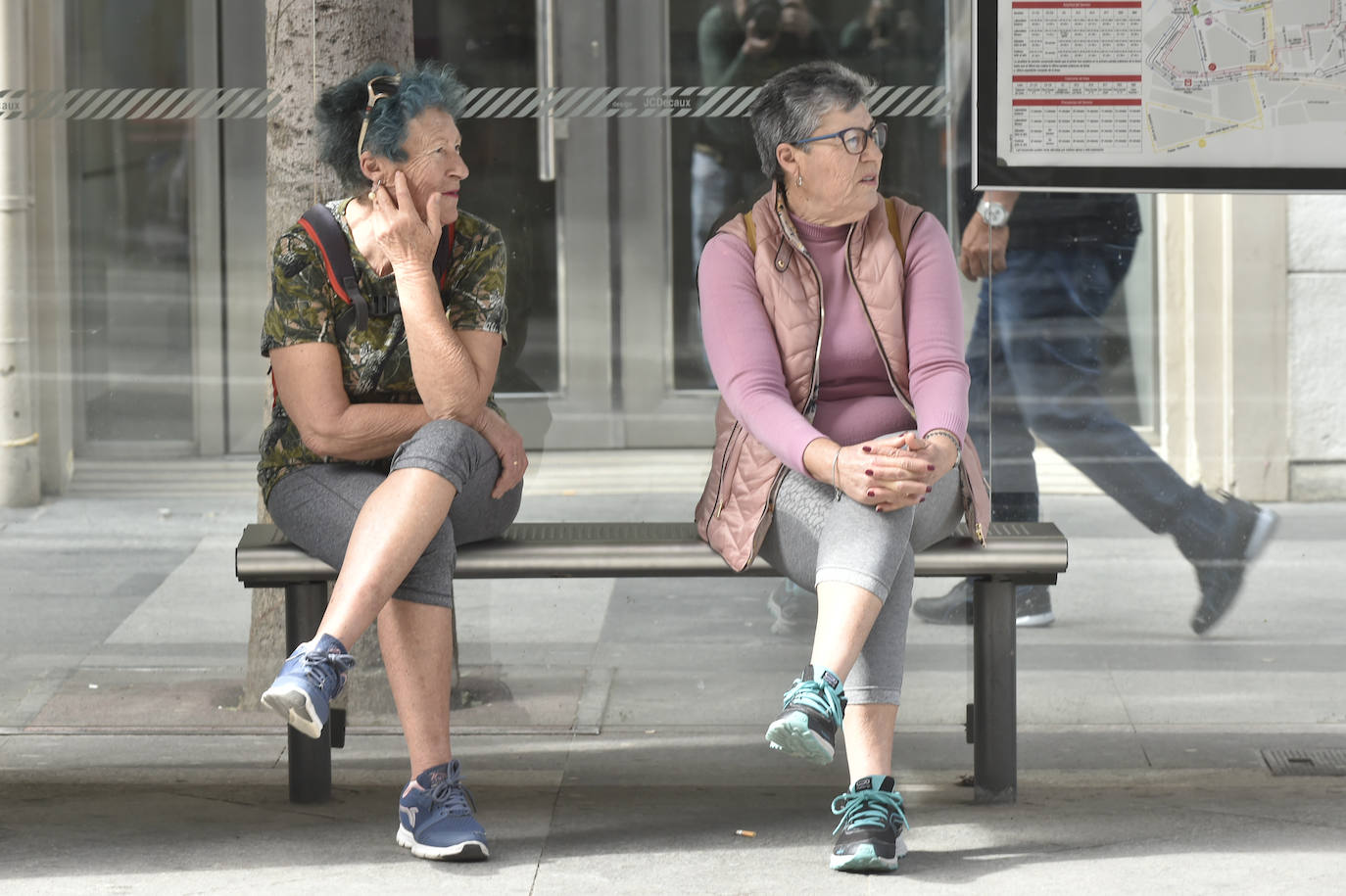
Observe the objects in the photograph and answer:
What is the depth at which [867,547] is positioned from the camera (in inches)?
145

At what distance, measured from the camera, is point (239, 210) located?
15.9 feet

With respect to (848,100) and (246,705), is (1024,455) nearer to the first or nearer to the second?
(848,100)

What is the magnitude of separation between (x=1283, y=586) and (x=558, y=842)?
206 centimetres

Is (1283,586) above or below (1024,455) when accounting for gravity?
below

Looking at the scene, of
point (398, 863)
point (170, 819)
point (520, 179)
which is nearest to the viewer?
point (398, 863)

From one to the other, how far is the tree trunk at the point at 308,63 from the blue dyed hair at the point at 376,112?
622 mm

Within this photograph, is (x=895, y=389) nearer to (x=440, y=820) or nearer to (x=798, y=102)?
(x=798, y=102)

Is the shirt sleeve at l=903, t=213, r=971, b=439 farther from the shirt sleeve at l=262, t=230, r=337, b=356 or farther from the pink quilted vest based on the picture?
the shirt sleeve at l=262, t=230, r=337, b=356

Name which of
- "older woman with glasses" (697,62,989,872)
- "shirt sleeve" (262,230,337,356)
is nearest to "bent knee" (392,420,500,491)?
"shirt sleeve" (262,230,337,356)

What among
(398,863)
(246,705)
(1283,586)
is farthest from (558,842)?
(1283,586)

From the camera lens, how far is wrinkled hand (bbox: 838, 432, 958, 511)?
3689mm

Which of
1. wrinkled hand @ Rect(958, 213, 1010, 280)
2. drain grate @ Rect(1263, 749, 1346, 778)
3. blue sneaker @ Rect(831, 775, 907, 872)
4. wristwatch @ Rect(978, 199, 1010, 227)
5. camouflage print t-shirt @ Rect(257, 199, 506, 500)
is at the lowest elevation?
drain grate @ Rect(1263, 749, 1346, 778)

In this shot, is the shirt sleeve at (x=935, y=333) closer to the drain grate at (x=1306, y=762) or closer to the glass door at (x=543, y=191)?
the glass door at (x=543, y=191)

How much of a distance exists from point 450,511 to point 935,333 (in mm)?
1049
